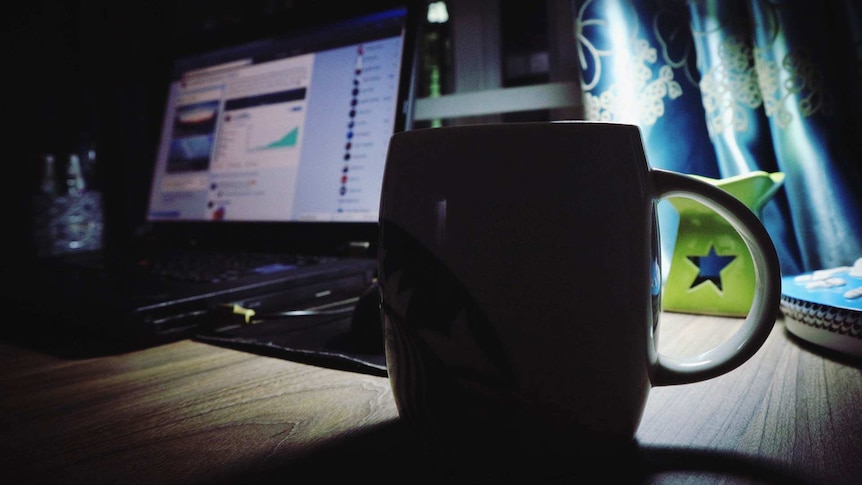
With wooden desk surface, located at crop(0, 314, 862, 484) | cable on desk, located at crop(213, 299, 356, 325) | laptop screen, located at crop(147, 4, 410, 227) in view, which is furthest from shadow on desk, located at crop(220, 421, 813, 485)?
laptop screen, located at crop(147, 4, 410, 227)

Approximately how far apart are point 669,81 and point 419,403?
63cm

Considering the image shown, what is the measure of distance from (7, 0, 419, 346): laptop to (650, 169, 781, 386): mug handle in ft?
1.39

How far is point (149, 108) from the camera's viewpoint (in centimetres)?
105

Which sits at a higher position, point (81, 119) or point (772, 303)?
point (81, 119)

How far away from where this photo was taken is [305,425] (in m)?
0.32

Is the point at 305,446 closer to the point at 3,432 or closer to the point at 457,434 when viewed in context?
the point at 457,434

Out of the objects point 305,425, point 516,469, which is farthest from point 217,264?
point 516,469

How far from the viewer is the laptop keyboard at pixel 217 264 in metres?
0.63

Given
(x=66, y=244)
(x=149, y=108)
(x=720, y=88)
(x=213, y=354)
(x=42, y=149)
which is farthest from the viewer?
(x=42, y=149)

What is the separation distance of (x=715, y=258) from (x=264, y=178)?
627 mm

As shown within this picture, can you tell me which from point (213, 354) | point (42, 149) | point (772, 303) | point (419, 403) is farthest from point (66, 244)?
point (772, 303)

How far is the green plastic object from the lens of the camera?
57 centimetres

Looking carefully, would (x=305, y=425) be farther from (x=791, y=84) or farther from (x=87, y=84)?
(x=87, y=84)

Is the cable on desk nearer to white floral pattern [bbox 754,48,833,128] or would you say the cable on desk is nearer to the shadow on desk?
the shadow on desk
